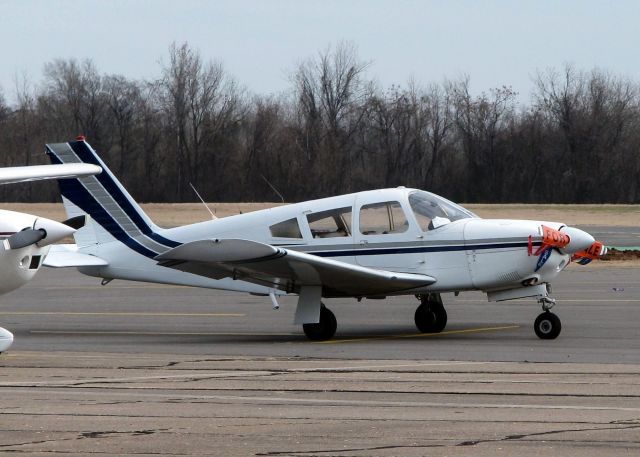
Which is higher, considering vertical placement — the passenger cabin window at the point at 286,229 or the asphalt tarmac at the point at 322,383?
the passenger cabin window at the point at 286,229

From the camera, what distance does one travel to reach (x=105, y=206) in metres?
16.9

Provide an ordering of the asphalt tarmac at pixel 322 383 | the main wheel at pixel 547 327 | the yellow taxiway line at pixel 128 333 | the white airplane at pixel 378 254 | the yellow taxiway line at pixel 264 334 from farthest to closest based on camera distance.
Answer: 1. the yellow taxiway line at pixel 128 333
2. the yellow taxiway line at pixel 264 334
3. the white airplane at pixel 378 254
4. the main wheel at pixel 547 327
5. the asphalt tarmac at pixel 322 383

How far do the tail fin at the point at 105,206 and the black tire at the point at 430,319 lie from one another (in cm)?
348

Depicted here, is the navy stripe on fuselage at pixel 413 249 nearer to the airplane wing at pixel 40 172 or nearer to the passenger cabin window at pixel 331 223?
the passenger cabin window at pixel 331 223

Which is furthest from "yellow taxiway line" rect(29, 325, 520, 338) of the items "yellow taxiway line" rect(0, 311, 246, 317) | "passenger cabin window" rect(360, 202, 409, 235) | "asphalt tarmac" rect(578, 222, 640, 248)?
"asphalt tarmac" rect(578, 222, 640, 248)

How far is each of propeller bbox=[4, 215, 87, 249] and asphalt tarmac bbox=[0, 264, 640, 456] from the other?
4.13 ft

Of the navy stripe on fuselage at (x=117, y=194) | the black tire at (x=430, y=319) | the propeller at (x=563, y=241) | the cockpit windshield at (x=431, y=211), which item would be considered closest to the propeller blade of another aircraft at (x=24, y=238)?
the navy stripe on fuselage at (x=117, y=194)

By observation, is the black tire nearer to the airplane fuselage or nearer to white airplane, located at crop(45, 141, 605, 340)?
white airplane, located at crop(45, 141, 605, 340)

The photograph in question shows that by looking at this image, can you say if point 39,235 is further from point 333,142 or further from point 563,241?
point 333,142

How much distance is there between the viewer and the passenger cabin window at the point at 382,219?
1507cm

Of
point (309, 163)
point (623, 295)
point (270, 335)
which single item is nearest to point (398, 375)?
point (270, 335)

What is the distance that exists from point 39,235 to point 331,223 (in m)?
4.53

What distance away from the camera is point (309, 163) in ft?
218

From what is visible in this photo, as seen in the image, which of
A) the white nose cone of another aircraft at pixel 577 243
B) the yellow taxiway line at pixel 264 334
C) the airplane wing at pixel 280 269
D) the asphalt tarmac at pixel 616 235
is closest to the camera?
the airplane wing at pixel 280 269
